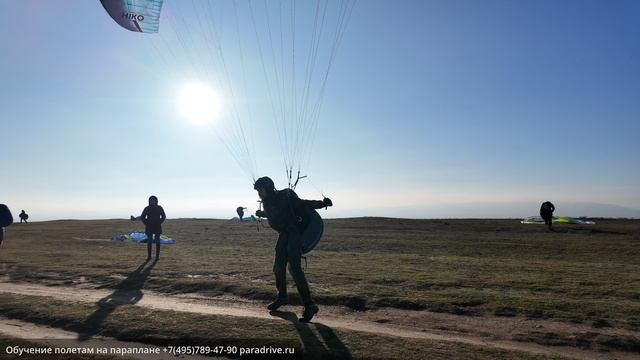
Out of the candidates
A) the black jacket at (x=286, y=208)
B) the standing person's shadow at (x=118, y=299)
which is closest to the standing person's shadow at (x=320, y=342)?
the black jacket at (x=286, y=208)

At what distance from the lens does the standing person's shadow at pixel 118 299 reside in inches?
374

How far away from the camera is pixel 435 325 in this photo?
9.56 meters

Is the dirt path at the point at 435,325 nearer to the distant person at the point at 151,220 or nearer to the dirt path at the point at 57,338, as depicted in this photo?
the dirt path at the point at 57,338

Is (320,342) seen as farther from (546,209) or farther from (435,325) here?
(546,209)

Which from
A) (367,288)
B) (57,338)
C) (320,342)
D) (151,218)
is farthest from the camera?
(151,218)

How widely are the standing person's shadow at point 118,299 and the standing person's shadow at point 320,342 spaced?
4192 millimetres

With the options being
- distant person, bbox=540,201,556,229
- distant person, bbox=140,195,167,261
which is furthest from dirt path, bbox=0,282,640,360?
distant person, bbox=540,201,556,229

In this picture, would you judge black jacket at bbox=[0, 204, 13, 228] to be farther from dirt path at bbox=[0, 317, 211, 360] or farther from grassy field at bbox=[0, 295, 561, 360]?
dirt path at bbox=[0, 317, 211, 360]

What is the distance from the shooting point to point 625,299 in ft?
37.0

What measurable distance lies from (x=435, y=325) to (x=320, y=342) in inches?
112

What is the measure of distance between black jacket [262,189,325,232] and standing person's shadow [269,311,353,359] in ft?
7.10

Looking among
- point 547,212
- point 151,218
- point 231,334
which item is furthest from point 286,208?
point 547,212

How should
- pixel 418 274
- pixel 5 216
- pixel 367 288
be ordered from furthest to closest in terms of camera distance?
1. pixel 418 274
2. pixel 5 216
3. pixel 367 288

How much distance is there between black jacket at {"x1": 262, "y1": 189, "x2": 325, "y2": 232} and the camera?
10305mm
